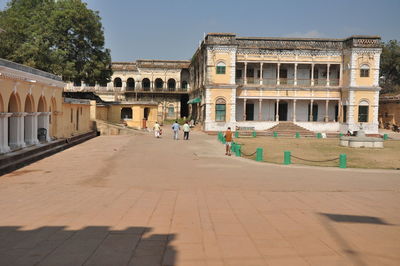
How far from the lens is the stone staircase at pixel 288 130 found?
115ft

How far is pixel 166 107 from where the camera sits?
51.6 m

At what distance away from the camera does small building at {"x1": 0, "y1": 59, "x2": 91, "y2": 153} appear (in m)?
15.2

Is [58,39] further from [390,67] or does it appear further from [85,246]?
[390,67]

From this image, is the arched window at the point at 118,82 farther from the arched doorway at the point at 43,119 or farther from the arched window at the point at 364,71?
the arched doorway at the point at 43,119

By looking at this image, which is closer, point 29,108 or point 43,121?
point 29,108

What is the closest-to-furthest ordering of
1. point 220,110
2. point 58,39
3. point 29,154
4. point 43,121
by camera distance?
1. point 29,154
2. point 43,121
3. point 58,39
4. point 220,110

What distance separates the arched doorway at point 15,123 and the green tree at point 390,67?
46784 mm

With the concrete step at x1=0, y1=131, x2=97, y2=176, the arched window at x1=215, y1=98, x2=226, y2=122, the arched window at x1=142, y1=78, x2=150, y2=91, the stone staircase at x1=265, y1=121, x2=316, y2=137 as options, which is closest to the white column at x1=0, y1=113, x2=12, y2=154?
the concrete step at x1=0, y1=131, x2=97, y2=176

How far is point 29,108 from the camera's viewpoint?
1881 centimetres

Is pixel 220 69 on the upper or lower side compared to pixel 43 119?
upper

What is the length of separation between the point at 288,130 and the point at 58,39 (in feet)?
69.8

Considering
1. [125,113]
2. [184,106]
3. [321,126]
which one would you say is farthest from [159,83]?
[321,126]

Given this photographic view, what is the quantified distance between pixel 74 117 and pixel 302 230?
2291 centimetres

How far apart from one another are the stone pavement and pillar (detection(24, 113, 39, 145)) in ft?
17.8
